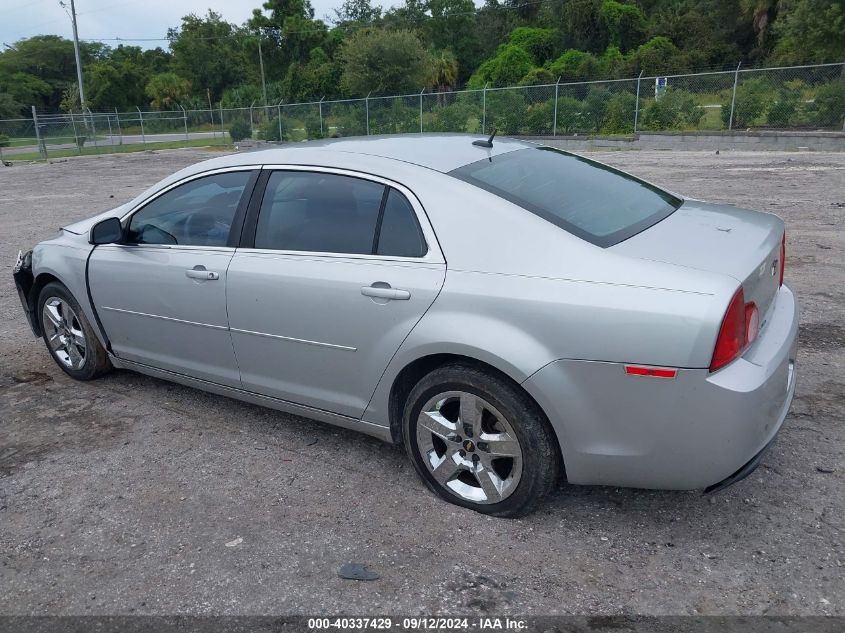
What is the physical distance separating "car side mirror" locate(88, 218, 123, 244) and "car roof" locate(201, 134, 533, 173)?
2.39 feet

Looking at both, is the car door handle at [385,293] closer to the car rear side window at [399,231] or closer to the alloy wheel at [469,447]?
the car rear side window at [399,231]

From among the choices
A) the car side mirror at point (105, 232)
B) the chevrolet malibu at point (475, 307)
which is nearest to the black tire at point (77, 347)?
the chevrolet malibu at point (475, 307)

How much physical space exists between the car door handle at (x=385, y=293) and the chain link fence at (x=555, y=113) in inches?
551

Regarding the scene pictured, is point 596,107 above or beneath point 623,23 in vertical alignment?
beneath

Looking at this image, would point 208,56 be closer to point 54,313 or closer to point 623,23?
point 623,23

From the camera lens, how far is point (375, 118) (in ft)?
93.0

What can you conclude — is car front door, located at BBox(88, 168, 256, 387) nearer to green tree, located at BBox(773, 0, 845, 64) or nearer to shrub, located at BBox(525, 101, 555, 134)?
shrub, located at BBox(525, 101, 555, 134)

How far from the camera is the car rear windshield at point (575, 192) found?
120 inches

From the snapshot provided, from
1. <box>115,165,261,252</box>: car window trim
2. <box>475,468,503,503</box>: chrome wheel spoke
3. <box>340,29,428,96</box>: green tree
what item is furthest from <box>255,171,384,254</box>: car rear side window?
<box>340,29,428,96</box>: green tree

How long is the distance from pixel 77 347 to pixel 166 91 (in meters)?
66.7

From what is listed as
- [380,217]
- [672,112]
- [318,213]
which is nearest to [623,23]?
[672,112]

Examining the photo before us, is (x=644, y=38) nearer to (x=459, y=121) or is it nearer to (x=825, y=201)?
(x=459, y=121)

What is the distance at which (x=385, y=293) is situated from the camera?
10.2 ft

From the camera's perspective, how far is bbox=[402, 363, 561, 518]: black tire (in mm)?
2844
